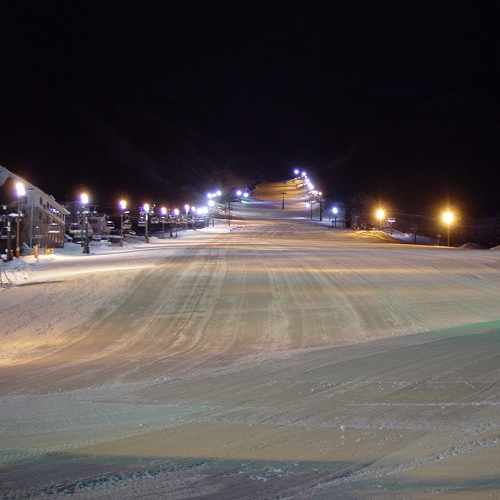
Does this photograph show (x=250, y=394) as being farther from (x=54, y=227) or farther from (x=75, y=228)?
(x=75, y=228)

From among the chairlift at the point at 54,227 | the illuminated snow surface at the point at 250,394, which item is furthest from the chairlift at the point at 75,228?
the illuminated snow surface at the point at 250,394

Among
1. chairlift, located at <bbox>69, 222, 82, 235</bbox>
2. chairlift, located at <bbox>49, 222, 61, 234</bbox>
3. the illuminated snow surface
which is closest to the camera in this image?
the illuminated snow surface

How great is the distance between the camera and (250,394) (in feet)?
25.2

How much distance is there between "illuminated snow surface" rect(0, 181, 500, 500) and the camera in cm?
498

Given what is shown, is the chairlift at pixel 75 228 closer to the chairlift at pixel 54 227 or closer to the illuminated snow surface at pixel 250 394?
the chairlift at pixel 54 227

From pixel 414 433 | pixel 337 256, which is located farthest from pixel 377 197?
pixel 414 433

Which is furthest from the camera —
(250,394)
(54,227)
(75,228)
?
(75,228)

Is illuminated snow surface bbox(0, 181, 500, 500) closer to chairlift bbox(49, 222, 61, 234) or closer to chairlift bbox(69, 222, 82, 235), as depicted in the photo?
chairlift bbox(49, 222, 61, 234)

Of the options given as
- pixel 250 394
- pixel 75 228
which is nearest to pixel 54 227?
pixel 75 228

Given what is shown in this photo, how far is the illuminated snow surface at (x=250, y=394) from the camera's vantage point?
4.98m

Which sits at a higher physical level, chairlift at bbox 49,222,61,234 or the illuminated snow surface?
chairlift at bbox 49,222,61,234

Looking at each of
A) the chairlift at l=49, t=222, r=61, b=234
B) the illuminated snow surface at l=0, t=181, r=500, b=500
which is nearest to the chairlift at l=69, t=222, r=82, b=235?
the chairlift at l=49, t=222, r=61, b=234

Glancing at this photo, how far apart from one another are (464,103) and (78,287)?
617 feet

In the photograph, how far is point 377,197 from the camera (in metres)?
111
